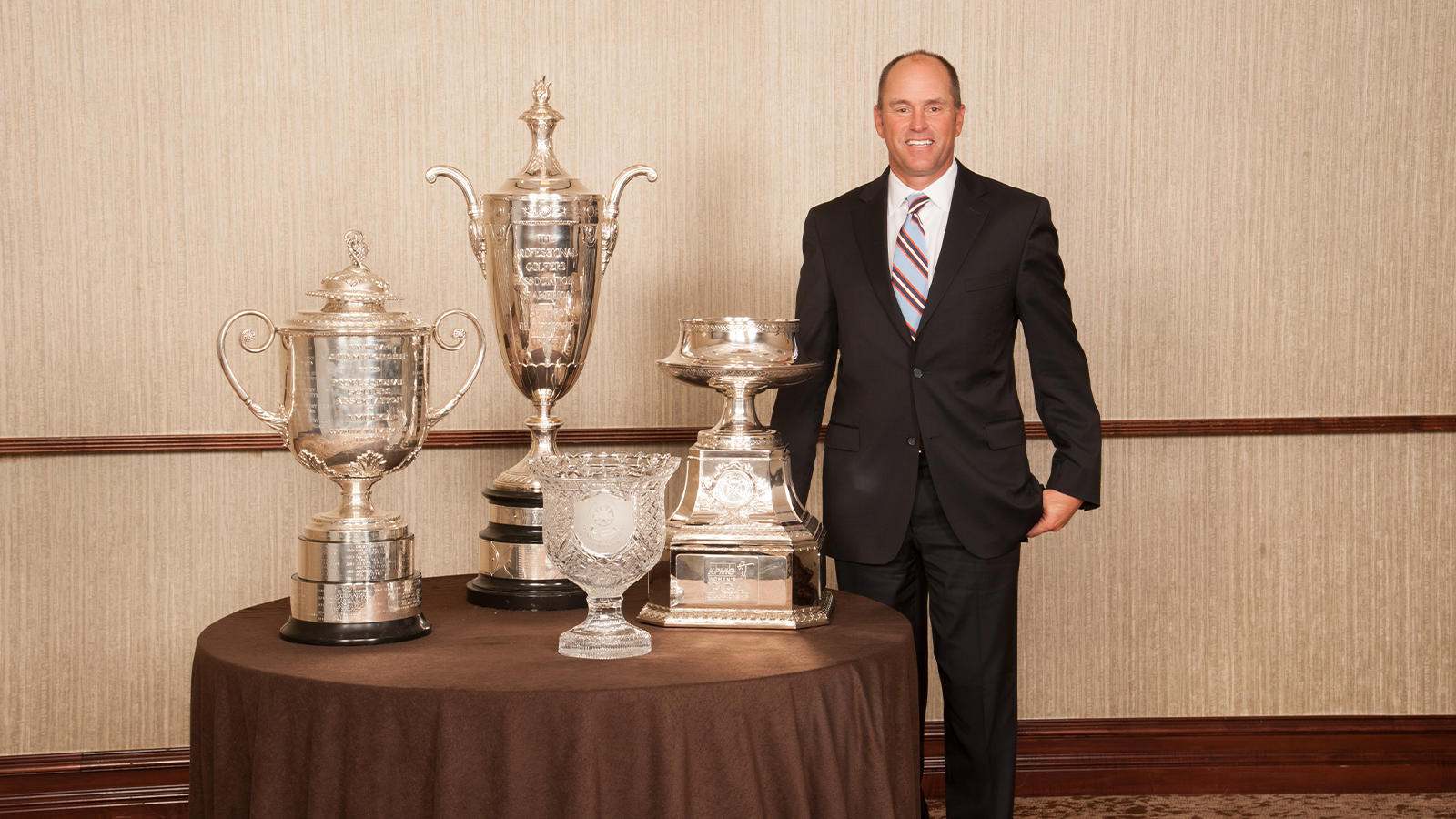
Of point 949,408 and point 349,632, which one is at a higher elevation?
point 949,408

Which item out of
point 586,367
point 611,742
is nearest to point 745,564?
point 611,742

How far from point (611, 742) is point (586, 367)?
5.55 feet

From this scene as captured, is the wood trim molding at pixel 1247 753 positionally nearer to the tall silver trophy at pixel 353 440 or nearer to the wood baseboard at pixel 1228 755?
the wood baseboard at pixel 1228 755

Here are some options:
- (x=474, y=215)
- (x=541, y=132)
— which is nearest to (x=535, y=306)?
(x=474, y=215)

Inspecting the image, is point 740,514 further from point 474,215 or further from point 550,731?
point 474,215

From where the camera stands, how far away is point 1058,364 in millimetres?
2271

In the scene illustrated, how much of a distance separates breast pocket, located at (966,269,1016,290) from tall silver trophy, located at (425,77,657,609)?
0.68m

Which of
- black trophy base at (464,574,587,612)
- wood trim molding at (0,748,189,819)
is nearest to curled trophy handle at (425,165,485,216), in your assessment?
black trophy base at (464,574,587,612)

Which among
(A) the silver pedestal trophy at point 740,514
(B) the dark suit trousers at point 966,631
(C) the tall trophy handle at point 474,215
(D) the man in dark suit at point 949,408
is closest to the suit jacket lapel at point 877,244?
(D) the man in dark suit at point 949,408

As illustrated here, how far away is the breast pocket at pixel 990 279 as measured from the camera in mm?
2242

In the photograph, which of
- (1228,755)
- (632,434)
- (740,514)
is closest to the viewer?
(740,514)

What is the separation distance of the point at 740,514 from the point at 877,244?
787mm

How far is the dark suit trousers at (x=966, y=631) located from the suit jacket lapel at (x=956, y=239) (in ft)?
1.00

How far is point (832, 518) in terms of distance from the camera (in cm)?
230
